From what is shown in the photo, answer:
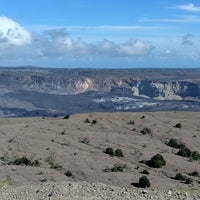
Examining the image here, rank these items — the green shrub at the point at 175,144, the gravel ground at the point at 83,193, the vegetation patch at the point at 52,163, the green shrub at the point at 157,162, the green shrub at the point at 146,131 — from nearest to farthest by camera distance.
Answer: the gravel ground at the point at 83,193
the vegetation patch at the point at 52,163
the green shrub at the point at 157,162
the green shrub at the point at 175,144
the green shrub at the point at 146,131

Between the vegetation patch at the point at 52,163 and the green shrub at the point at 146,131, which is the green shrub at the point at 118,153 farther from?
the green shrub at the point at 146,131

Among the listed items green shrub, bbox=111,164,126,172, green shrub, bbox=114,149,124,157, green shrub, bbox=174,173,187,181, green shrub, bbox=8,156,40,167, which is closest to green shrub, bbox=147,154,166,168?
green shrub, bbox=114,149,124,157

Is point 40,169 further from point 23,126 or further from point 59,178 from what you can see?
point 23,126

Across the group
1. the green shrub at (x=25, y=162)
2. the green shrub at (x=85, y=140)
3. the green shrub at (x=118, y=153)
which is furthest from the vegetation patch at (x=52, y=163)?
the green shrub at (x=85, y=140)

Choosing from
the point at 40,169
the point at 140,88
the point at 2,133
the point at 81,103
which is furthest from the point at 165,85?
the point at 40,169

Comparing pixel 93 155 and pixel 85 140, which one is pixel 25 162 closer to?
pixel 93 155

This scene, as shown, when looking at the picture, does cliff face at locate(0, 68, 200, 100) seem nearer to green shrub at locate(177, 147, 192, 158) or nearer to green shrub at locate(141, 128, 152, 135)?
green shrub at locate(141, 128, 152, 135)

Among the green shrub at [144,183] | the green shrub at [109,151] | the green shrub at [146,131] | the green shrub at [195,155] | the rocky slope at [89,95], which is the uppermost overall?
the green shrub at [144,183]
